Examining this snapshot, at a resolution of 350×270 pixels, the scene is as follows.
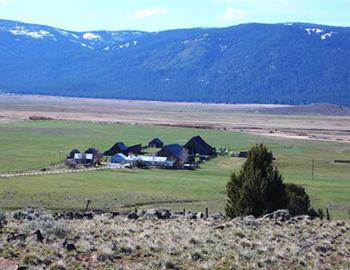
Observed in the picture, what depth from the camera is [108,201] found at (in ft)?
142

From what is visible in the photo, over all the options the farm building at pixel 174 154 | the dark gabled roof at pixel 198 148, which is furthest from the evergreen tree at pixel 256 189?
the dark gabled roof at pixel 198 148

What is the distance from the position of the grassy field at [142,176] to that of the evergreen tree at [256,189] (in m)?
11.5

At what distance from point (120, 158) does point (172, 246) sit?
5791 cm

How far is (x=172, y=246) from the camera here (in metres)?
15.3

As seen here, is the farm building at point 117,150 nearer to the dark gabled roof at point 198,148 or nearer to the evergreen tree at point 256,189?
the dark gabled roof at point 198,148

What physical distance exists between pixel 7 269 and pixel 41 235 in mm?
2471

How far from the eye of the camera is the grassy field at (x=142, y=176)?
4425cm

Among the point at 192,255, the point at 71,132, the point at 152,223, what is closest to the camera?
the point at 192,255

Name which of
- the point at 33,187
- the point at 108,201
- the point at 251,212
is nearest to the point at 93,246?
the point at 251,212

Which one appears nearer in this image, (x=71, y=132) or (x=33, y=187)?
(x=33, y=187)

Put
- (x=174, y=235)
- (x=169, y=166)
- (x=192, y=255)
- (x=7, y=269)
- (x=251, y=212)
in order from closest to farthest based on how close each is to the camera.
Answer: (x=7, y=269) < (x=192, y=255) < (x=174, y=235) < (x=251, y=212) < (x=169, y=166)

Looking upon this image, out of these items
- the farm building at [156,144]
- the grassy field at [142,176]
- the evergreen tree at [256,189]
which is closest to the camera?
the evergreen tree at [256,189]

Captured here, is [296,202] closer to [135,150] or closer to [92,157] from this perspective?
[92,157]

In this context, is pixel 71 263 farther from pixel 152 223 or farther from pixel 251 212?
pixel 251 212
